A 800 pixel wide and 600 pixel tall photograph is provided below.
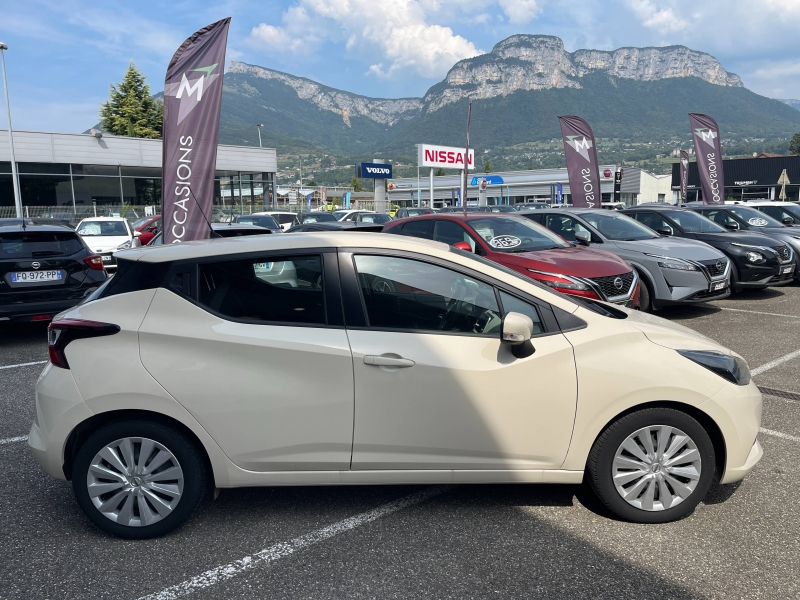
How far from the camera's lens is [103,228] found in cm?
1688

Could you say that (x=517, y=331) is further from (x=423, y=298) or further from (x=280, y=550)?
(x=280, y=550)

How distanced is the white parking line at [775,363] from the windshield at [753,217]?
279 inches

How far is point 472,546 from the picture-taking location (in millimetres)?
3055

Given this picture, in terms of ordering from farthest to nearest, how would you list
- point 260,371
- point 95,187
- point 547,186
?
1. point 547,186
2. point 95,187
3. point 260,371

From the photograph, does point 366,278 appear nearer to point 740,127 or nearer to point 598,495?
point 598,495

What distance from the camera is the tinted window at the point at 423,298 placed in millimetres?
3186

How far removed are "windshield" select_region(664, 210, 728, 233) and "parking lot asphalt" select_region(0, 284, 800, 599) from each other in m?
8.33

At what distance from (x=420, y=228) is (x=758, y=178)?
5968 centimetres

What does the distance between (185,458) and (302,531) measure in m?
0.72

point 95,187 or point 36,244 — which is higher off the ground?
point 95,187

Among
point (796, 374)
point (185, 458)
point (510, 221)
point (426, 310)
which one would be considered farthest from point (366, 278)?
point (510, 221)

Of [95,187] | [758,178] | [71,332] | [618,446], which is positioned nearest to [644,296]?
[618,446]

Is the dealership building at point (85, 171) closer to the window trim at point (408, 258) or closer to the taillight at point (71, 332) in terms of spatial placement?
the taillight at point (71, 332)

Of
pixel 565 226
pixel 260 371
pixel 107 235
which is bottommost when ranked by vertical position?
pixel 107 235
